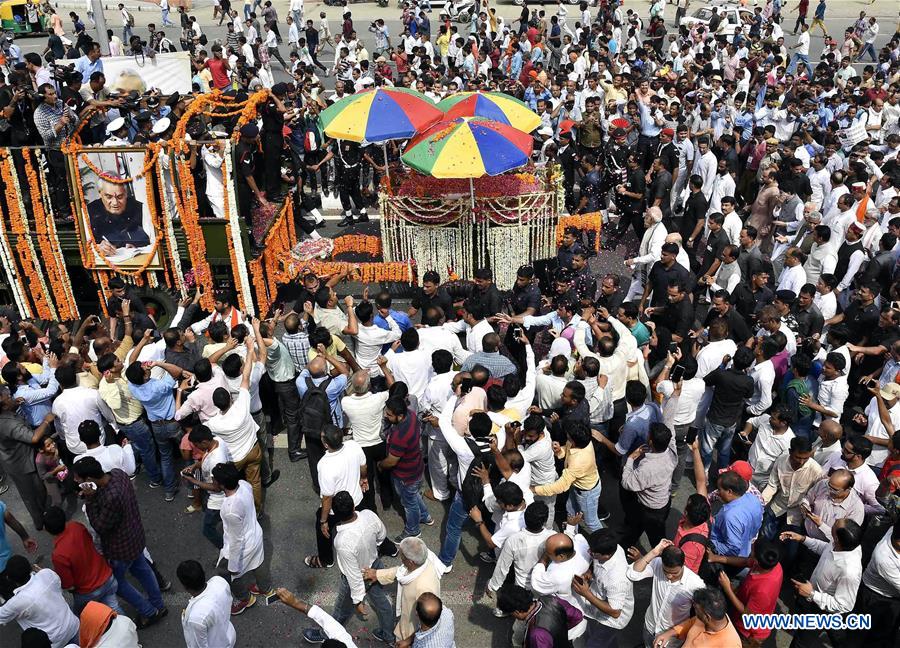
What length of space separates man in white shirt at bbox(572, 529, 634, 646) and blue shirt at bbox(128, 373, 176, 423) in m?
3.92

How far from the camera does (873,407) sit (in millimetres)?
6418

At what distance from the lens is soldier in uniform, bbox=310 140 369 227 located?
40.5 ft

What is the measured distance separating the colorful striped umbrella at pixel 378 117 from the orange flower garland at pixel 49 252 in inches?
137

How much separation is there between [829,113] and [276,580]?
1196cm

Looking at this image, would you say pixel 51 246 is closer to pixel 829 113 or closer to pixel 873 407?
pixel 873 407

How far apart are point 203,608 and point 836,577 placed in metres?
4.05

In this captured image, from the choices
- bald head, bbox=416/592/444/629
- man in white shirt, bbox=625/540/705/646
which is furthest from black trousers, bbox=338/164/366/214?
bald head, bbox=416/592/444/629

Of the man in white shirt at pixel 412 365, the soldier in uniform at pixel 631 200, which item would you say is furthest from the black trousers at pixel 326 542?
the soldier in uniform at pixel 631 200

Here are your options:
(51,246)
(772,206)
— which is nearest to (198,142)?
(51,246)

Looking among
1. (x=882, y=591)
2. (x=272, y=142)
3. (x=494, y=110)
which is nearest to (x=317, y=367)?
(x=882, y=591)

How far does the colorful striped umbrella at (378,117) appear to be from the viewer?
10.0 m

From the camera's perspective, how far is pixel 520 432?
20.0 ft

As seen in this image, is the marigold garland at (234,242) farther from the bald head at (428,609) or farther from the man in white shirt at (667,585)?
the man in white shirt at (667,585)

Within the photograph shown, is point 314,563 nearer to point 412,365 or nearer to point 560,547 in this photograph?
point 412,365
